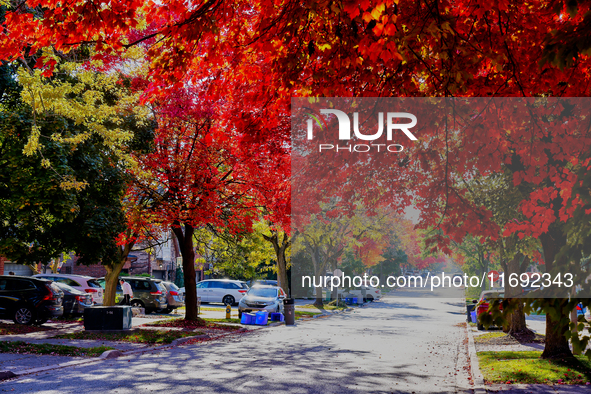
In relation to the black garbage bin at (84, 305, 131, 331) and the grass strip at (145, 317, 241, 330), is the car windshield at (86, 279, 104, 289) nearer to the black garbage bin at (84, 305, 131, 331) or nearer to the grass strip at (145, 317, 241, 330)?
the grass strip at (145, 317, 241, 330)

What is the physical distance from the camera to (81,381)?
9781mm

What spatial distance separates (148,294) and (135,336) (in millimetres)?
11803

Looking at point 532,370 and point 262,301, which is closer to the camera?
point 532,370

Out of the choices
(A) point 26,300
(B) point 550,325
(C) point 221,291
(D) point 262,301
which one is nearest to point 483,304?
(B) point 550,325

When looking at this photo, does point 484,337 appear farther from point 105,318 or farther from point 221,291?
point 221,291

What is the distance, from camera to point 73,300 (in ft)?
73.5

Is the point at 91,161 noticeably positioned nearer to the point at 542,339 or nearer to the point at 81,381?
the point at 81,381

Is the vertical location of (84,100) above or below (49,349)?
above

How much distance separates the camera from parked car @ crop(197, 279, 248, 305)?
120 feet

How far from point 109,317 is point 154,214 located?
4.36 metres

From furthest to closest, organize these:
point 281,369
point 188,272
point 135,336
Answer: point 188,272, point 135,336, point 281,369

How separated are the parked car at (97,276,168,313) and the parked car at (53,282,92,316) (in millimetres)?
4936

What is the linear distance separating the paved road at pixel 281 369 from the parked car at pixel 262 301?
24.7ft

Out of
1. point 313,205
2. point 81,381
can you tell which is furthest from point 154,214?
point 81,381
